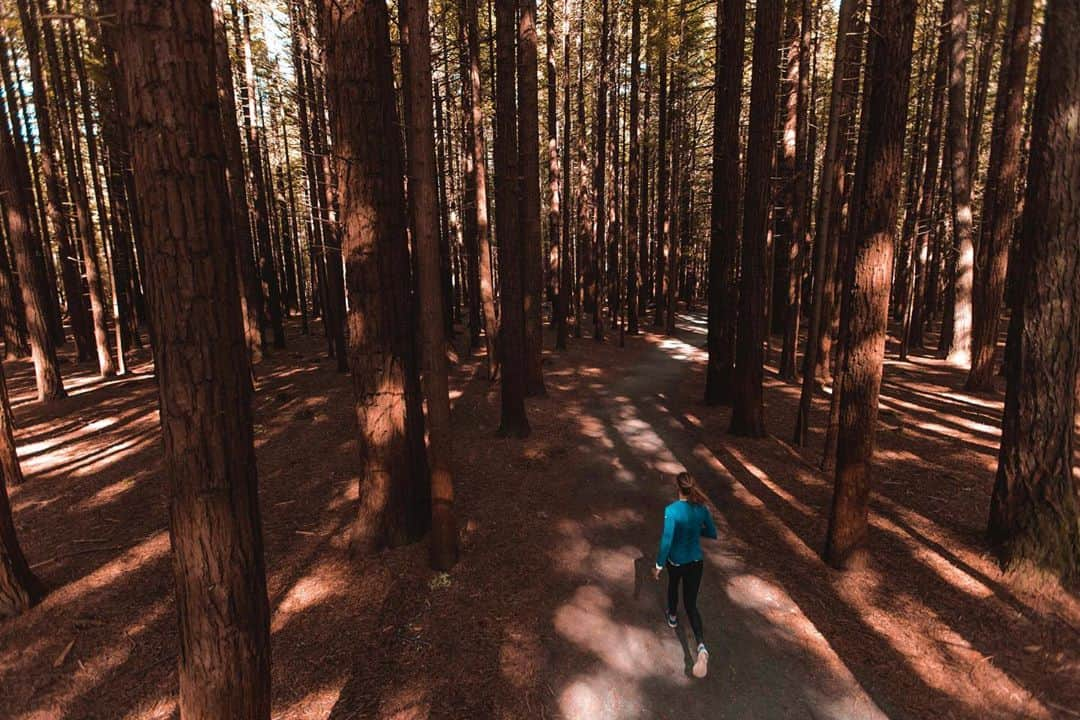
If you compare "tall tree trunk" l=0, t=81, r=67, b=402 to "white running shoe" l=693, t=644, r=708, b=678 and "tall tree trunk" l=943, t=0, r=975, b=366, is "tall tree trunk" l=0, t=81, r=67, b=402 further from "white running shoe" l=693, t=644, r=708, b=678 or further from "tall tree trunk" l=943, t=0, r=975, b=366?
"tall tree trunk" l=943, t=0, r=975, b=366

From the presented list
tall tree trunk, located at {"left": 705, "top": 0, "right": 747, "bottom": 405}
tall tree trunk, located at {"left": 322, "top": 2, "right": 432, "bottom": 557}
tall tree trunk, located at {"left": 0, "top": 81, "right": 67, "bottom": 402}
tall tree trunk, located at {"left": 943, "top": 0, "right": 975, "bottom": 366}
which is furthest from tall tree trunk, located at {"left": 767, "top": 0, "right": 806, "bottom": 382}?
tall tree trunk, located at {"left": 0, "top": 81, "right": 67, "bottom": 402}

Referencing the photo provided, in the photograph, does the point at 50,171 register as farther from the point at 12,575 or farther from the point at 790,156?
the point at 790,156

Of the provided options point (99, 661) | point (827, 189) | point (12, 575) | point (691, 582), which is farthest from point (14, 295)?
point (827, 189)

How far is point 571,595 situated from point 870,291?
5.93 m

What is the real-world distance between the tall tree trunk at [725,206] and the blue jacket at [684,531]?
900 centimetres

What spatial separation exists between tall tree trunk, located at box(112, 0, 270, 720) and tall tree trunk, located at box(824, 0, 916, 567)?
7266mm

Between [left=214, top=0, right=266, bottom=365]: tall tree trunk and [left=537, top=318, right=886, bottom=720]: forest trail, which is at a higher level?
[left=214, top=0, right=266, bottom=365]: tall tree trunk

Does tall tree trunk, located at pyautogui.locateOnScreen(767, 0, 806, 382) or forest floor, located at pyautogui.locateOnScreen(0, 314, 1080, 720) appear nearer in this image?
forest floor, located at pyautogui.locateOnScreen(0, 314, 1080, 720)

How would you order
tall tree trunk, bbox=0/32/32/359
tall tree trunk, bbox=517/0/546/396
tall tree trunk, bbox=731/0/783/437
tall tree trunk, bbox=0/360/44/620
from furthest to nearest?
1. tall tree trunk, bbox=0/32/32/359
2. tall tree trunk, bbox=517/0/546/396
3. tall tree trunk, bbox=731/0/783/437
4. tall tree trunk, bbox=0/360/44/620

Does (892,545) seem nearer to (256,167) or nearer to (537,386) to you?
(537,386)

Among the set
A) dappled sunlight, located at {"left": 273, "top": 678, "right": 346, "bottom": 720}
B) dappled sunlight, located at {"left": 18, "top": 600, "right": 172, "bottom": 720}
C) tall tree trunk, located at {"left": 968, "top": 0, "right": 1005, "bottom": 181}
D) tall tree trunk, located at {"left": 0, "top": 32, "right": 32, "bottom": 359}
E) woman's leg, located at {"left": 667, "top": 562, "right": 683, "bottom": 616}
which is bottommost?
dappled sunlight, located at {"left": 273, "top": 678, "right": 346, "bottom": 720}

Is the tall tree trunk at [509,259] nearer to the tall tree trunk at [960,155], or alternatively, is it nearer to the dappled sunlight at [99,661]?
the dappled sunlight at [99,661]

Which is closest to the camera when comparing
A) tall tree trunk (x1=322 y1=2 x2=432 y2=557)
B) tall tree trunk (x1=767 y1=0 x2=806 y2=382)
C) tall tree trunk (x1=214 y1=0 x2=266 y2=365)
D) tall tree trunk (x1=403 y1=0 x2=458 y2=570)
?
tall tree trunk (x1=403 y1=0 x2=458 y2=570)

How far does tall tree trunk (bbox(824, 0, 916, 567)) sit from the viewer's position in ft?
22.0
